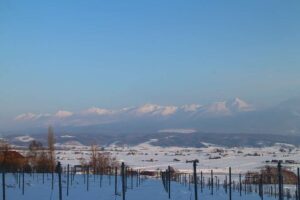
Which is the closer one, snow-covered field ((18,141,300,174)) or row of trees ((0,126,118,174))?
row of trees ((0,126,118,174))

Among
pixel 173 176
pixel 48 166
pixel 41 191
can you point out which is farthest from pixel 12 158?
pixel 41 191

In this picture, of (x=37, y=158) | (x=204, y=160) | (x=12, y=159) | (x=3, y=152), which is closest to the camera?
(x=12, y=159)

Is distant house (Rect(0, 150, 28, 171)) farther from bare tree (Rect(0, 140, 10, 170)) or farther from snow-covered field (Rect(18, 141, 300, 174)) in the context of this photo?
snow-covered field (Rect(18, 141, 300, 174))

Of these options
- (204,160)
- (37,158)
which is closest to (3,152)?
(37,158)

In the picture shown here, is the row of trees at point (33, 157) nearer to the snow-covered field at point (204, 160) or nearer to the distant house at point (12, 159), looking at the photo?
the distant house at point (12, 159)

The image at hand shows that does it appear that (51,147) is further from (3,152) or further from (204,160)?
(204,160)

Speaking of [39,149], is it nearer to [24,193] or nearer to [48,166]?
[48,166]

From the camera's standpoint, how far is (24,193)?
2447 cm

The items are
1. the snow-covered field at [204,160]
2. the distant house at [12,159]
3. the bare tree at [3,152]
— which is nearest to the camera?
the bare tree at [3,152]

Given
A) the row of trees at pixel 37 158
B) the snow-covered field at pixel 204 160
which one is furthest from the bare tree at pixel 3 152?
the snow-covered field at pixel 204 160

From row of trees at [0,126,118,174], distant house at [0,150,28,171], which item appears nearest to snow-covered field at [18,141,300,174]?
row of trees at [0,126,118,174]

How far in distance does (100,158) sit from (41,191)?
126 feet

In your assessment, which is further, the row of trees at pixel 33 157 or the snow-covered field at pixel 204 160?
the snow-covered field at pixel 204 160

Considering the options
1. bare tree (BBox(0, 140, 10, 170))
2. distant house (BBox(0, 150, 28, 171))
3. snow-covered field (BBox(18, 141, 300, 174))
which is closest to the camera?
bare tree (BBox(0, 140, 10, 170))
